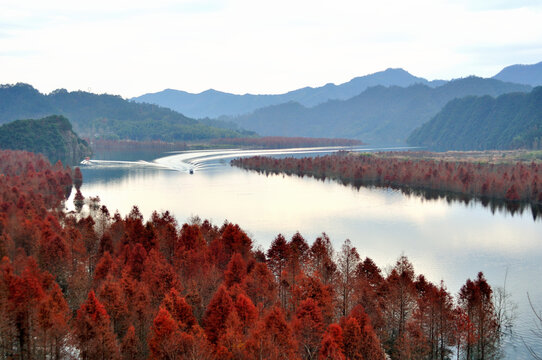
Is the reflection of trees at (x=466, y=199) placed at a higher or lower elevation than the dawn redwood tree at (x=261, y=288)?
lower

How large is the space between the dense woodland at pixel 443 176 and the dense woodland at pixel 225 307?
187ft

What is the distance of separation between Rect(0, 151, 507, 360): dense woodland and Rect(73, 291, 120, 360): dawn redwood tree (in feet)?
0.17

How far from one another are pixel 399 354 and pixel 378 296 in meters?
4.66

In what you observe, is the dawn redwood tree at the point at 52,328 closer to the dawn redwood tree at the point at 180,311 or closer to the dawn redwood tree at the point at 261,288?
the dawn redwood tree at the point at 180,311

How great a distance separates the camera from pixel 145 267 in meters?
35.8

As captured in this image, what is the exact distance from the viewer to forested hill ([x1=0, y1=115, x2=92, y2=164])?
589ft

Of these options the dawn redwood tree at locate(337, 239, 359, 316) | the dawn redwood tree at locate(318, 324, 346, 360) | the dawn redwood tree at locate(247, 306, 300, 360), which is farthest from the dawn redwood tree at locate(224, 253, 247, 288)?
the dawn redwood tree at locate(318, 324, 346, 360)

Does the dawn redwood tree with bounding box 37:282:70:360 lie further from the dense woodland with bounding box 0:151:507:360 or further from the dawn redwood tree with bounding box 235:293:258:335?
the dawn redwood tree with bounding box 235:293:258:335

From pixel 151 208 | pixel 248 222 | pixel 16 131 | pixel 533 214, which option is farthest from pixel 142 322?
pixel 16 131

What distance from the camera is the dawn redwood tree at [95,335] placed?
2508cm

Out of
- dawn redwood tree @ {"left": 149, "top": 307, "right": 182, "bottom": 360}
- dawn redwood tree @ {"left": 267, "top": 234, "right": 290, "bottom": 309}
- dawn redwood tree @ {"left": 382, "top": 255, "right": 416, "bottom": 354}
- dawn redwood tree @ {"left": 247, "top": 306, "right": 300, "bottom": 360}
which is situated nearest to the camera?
dawn redwood tree @ {"left": 247, "top": 306, "right": 300, "bottom": 360}

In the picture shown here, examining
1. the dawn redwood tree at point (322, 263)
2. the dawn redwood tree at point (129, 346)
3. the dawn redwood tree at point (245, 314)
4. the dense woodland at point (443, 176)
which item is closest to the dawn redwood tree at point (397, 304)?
the dawn redwood tree at point (322, 263)

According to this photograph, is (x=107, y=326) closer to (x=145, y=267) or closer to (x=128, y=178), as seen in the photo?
(x=145, y=267)

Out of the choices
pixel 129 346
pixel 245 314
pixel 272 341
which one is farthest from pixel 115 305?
pixel 272 341
